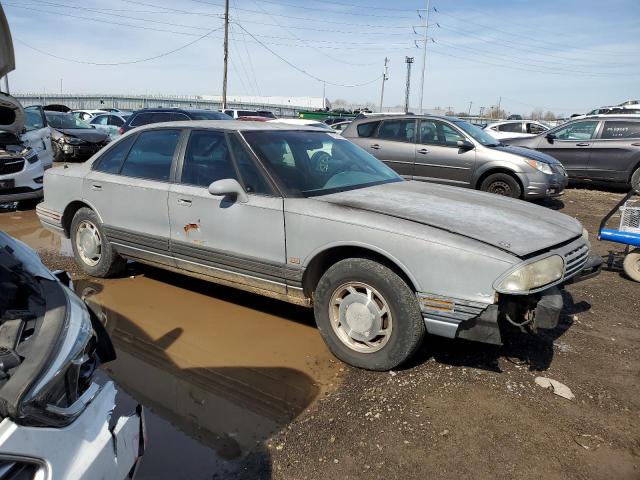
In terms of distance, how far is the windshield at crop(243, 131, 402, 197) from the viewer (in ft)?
12.5

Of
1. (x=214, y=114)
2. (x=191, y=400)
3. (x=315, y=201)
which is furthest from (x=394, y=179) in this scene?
(x=214, y=114)

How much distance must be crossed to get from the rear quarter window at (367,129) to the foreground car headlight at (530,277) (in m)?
6.96

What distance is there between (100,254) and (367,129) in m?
6.09

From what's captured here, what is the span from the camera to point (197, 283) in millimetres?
5070

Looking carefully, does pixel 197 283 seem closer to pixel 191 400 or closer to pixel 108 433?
pixel 191 400

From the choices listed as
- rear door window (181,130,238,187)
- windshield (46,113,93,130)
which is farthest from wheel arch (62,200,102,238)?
windshield (46,113,93,130)

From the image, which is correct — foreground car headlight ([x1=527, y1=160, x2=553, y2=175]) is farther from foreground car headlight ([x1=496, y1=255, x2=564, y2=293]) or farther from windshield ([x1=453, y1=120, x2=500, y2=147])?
foreground car headlight ([x1=496, y1=255, x2=564, y2=293])

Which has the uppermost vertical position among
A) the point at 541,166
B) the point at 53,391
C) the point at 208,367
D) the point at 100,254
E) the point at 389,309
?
the point at 541,166

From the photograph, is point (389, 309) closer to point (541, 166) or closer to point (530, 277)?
point (530, 277)

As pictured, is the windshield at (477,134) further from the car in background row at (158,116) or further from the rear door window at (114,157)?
the car in background row at (158,116)

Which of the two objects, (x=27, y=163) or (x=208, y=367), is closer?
(x=208, y=367)

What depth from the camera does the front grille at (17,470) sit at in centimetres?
133

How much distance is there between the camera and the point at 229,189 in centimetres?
368

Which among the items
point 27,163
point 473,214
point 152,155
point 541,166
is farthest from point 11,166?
point 541,166
